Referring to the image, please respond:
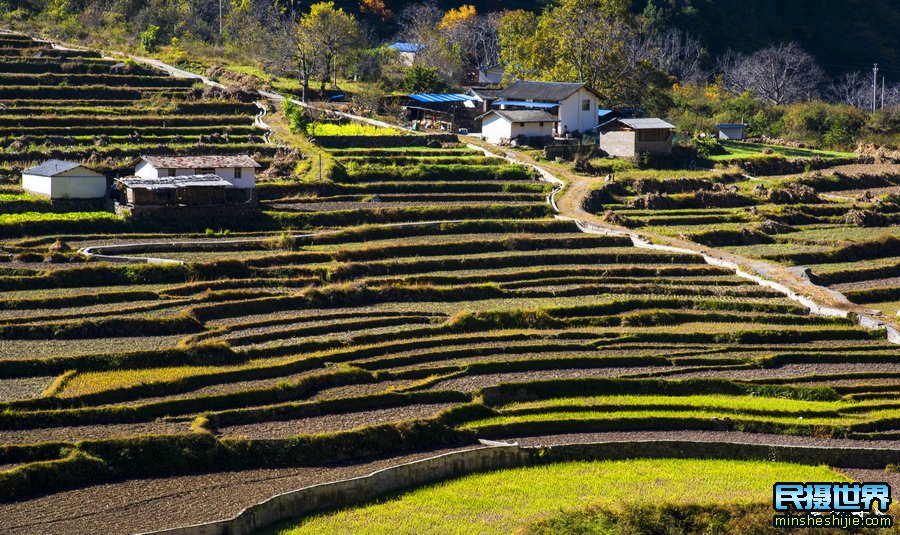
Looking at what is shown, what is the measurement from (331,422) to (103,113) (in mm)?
35550

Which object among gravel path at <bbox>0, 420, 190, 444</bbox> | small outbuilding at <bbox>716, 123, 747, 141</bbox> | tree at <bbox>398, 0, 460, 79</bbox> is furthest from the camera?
tree at <bbox>398, 0, 460, 79</bbox>

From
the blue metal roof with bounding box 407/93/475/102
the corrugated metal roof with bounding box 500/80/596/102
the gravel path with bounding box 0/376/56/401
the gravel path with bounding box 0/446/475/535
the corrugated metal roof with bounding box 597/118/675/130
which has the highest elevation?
the corrugated metal roof with bounding box 500/80/596/102

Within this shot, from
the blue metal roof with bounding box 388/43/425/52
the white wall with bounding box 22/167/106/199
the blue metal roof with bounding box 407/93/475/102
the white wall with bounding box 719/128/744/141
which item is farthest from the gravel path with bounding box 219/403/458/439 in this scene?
the blue metal roof with bounding box 388/43/425/52

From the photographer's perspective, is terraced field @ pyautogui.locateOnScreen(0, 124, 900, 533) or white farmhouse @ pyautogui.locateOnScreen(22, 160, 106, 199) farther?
white farmhouse @ pyautogui.locateOnScreen(22, 160, 106, 199)

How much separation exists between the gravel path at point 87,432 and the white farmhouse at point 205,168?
21884 mm

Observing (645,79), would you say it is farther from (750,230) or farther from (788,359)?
(788,359)

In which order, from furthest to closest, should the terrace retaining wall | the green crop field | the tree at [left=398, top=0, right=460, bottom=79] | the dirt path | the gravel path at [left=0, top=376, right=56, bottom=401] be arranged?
the tree at [left=398, top=0, right=460, bottom=79] < the dirt path < the gravel path at [left=0, top=376, right=56, bottom=401] < the terrace retaining wall < the green crop field

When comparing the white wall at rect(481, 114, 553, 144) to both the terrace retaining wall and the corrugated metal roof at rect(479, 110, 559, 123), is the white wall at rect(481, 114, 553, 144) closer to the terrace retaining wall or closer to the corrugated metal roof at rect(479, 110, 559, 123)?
the corrugated metal roof at rect(479, 110, 559, 123)

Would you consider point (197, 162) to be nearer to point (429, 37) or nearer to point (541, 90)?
point (541, 90)

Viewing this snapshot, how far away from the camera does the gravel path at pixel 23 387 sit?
28391mm

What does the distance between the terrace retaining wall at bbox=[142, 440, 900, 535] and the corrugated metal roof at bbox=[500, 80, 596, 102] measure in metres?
38.2

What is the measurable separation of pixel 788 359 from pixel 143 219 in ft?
80.6

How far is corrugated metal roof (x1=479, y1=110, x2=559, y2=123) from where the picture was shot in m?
62.4

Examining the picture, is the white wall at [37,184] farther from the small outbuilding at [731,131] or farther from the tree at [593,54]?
the small outbuilding at [731,131]
